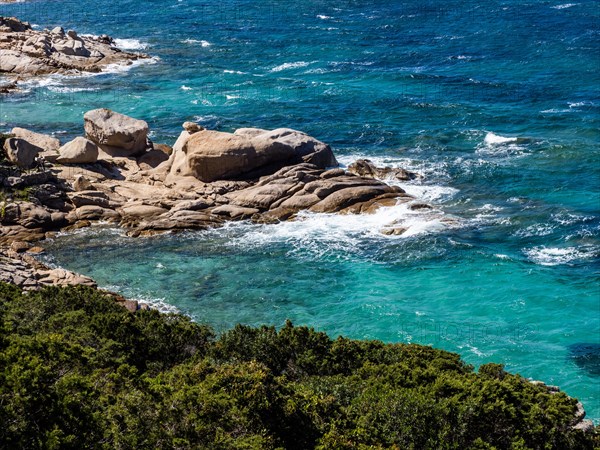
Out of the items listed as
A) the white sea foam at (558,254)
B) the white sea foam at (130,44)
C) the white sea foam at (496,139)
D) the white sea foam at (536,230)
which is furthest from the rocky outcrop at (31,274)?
the white sea foam at (130,44)

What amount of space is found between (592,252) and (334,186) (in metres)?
18.5

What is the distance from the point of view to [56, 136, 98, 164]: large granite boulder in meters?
62.7

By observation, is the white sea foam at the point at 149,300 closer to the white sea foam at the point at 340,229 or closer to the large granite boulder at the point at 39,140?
the white sea foam at the point at 340,229

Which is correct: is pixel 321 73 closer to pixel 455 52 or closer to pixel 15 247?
pixel 455 52

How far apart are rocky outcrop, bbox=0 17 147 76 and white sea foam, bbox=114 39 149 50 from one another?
1.74 meters

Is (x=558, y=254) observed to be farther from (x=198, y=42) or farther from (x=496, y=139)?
(x=198, y=42)

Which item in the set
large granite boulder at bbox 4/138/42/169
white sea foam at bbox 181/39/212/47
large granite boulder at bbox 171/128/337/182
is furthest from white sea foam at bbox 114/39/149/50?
large granite boulder at bbox 4/138/42/169

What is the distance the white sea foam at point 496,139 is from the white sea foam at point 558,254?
18.9m

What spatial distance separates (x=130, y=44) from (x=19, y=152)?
51659mm

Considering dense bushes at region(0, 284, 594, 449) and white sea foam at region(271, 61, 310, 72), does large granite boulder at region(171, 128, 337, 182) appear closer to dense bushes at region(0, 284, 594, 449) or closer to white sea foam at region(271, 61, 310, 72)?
dense bushes at region(0, 284, 594, 449)

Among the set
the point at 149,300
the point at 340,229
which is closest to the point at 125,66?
the point at 340,229

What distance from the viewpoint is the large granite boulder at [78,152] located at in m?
62.7

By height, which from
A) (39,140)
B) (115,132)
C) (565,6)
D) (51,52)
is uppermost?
(565,6)

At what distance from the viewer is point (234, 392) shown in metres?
26.3
